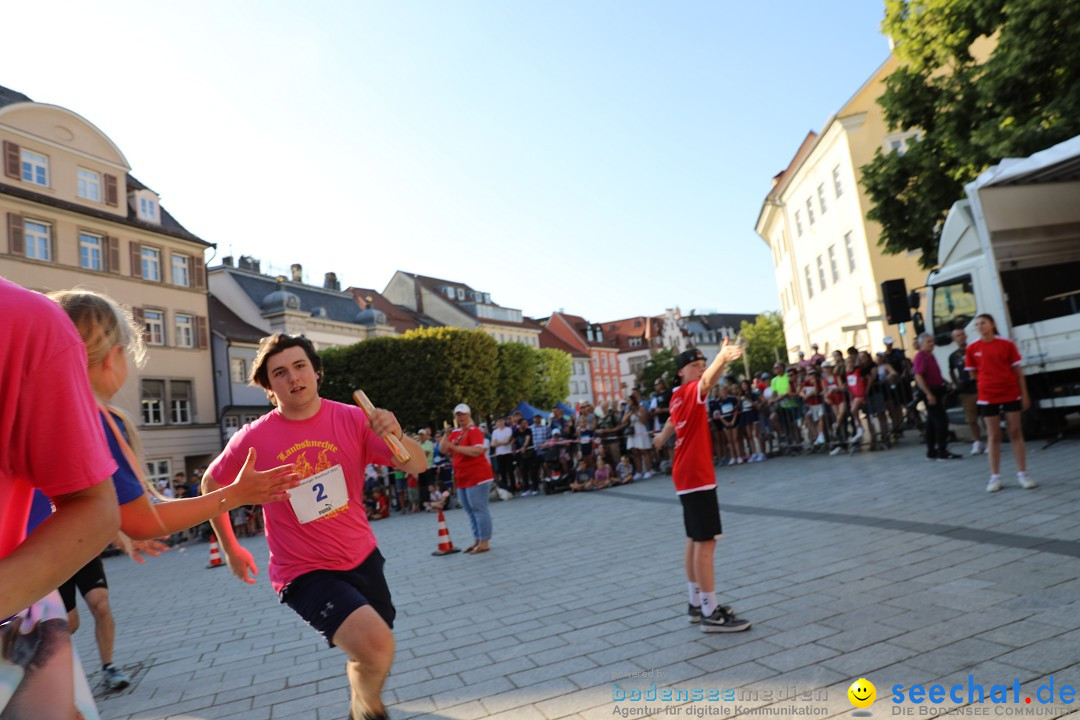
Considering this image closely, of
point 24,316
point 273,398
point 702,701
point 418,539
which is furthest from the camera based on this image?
point 418,539

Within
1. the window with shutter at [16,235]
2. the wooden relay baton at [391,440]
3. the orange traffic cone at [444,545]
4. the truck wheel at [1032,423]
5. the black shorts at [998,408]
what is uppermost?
the window with shutter at [16,235]

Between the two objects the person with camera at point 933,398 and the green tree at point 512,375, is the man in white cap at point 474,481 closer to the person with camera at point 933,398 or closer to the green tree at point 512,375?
the person with camera at point 933,398

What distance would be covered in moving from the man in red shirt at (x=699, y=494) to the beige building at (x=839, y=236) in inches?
899

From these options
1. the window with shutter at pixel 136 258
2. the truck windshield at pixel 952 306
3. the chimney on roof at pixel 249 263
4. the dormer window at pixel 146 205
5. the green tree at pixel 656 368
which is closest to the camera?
the truck windshield at pixel 952 306

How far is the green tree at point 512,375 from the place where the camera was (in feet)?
161

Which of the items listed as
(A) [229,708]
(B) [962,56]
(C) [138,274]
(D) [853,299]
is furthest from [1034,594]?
(C) [138,274]

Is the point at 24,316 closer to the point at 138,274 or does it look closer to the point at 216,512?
the point at 216,512

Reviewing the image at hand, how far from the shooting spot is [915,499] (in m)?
9.04

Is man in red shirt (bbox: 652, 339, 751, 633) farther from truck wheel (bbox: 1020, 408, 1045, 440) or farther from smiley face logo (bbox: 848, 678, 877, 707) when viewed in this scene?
truck wheel (bbox: 1020, 408, 1045, 440)

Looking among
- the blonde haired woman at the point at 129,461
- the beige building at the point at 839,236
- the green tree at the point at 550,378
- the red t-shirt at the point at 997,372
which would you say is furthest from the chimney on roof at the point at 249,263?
the blonde haired woman at the point at 129,461

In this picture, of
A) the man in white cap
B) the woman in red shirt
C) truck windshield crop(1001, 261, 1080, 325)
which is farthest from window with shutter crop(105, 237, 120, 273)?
the woman in red shirt

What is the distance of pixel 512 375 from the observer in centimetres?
5028

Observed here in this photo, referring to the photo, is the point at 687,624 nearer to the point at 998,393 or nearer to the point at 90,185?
the point at 998,393

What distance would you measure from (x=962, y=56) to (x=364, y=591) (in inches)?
781
